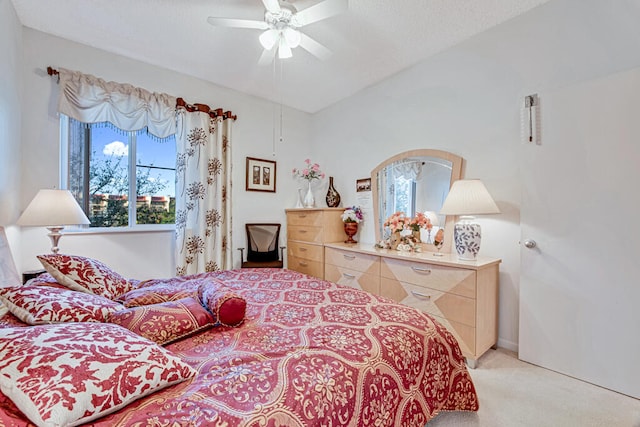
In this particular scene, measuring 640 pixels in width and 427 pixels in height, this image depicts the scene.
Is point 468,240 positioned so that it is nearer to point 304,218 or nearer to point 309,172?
point 304,218

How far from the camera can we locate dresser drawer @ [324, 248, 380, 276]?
2.78 meters

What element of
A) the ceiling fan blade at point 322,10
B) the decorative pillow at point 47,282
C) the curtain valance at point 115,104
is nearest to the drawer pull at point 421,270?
the ceiling fan blade at point 322,10

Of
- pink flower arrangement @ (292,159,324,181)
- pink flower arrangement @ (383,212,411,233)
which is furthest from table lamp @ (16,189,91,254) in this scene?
pink flower arrangement @ (383,212,411,233)

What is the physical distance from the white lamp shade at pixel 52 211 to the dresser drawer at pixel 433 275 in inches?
102

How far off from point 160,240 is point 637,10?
4.36 m

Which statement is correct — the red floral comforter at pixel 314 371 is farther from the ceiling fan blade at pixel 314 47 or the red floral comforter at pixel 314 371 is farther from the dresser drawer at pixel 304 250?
the ceiling fan blade at pixel 314 47

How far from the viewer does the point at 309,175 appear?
3.97m

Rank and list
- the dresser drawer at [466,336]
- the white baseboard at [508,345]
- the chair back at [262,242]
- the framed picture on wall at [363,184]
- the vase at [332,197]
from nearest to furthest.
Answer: the dresser drawer at [466,336] < the white baseboard at [508,345] < the framed picture on wall at [363,184] < the chair back at [262,242] < the vase at [332,197]

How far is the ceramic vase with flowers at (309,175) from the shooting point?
393cm

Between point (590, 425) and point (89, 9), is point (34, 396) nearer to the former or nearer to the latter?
point (590, 425)

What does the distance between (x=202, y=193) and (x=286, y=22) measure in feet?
6.62

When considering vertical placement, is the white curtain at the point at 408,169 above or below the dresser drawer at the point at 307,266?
above

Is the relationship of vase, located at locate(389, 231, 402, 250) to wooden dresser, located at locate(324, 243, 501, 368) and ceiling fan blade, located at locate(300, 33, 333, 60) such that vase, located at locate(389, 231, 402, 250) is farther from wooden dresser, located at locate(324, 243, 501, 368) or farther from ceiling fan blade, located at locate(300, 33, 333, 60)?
ceiling fan blade, located at locate(300, 33, 333, 60)

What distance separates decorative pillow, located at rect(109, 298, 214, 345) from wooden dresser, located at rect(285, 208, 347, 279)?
7.28 feet
